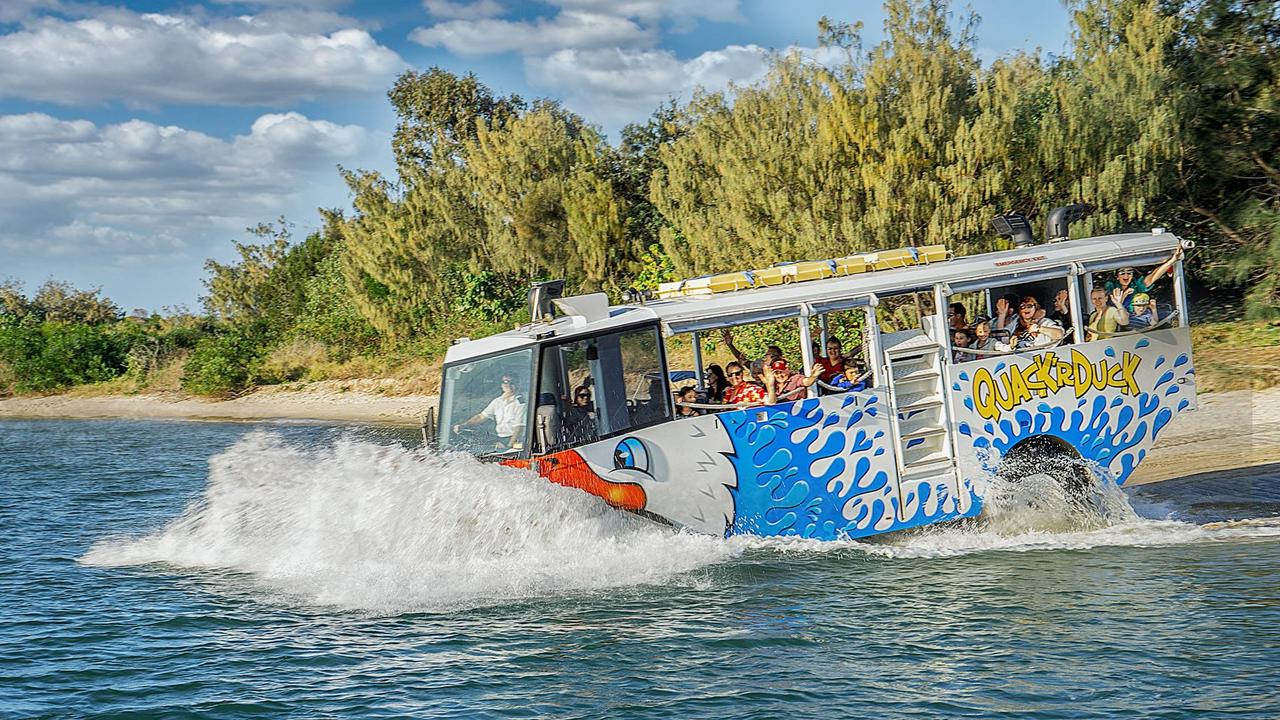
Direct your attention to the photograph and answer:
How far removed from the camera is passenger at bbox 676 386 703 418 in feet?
37.9

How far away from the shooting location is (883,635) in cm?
1027

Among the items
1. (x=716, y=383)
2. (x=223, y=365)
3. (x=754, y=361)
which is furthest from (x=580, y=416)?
(x=223, y=365)

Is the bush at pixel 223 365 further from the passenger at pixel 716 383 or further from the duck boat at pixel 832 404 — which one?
the passenger at pixel 716 383

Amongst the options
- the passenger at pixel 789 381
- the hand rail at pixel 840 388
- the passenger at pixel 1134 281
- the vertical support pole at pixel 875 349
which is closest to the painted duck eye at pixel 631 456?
the passenger at pixel 789 381

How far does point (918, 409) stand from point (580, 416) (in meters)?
3.46

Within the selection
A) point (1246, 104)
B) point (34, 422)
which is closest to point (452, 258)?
point (34, 422)

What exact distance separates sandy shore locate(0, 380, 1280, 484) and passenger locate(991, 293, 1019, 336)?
2042mm

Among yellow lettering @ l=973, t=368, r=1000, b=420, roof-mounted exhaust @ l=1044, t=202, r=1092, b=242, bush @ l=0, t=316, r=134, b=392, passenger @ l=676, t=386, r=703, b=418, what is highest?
bush @ l=0, t=316, r=134, b=392

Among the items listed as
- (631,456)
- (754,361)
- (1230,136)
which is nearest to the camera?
(631,456)

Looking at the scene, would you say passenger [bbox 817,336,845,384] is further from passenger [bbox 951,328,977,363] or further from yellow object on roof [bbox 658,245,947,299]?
passenger [bbox 951,328,977,363]

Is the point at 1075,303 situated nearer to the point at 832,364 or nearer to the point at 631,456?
the point at 832,364

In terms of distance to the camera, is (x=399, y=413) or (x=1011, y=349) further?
(x=399, y=413)

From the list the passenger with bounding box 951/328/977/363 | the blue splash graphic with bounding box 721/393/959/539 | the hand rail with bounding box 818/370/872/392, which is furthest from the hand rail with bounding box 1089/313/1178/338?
the hand rail with bounding box 818/370/872/392

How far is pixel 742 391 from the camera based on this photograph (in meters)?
11.8
